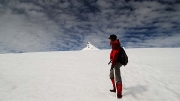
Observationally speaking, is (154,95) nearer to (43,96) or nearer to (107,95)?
(107,95)

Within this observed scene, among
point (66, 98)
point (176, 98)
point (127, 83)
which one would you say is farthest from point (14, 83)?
point (176, 98)

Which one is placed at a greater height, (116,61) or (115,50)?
(115,50)

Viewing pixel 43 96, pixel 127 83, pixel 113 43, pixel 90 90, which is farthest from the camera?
pixel 127 83

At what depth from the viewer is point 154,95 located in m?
6.30

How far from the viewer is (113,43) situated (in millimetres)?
5816

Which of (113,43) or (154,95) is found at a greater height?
(113,43)

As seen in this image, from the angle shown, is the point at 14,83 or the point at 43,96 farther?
the point at 14,83

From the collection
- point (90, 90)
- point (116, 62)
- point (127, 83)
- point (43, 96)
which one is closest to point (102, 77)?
point (127, 83)

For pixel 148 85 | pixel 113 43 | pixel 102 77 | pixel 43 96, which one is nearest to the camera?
pixel 113 43

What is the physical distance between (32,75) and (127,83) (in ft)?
19.3

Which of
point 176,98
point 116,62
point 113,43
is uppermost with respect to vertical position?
point 113,43

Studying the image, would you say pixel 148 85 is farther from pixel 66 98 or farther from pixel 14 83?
pixel 14 83

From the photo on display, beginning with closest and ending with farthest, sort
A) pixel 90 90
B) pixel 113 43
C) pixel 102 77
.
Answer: pixel 113 43 → pixel 90 90 → pixel 102 77

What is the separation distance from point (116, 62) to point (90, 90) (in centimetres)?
204
